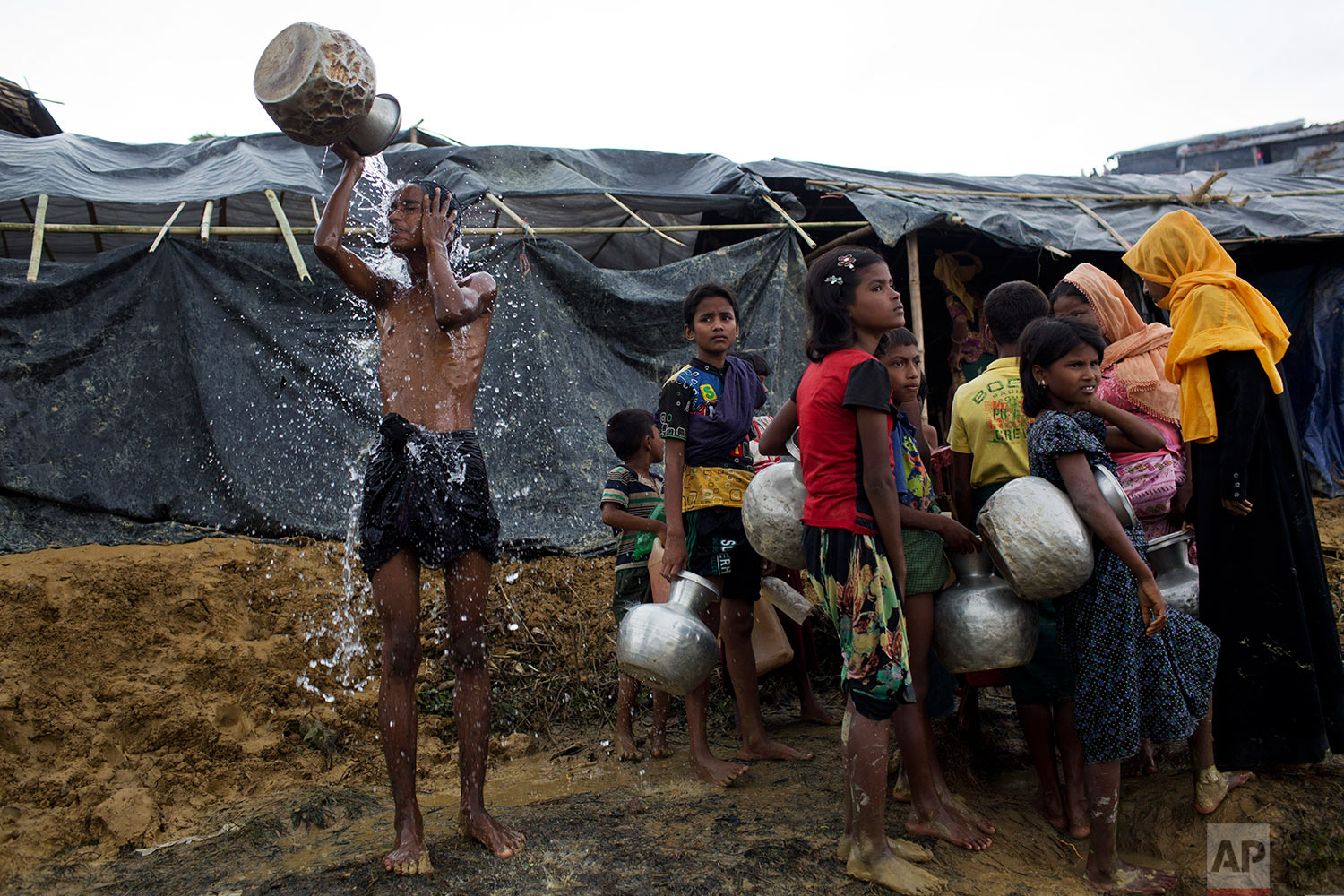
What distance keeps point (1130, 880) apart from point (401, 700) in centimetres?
194

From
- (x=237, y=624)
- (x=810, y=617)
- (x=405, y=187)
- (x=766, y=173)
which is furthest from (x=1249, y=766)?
(x=766, y=173)

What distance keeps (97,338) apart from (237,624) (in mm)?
1991

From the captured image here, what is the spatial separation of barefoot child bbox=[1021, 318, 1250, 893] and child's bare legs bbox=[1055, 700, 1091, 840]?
0.76 feet

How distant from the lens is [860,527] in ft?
7.62

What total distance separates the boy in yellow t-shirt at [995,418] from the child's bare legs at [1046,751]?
572mm

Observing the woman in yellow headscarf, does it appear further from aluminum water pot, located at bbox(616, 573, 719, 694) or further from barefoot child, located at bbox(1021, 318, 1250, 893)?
aluminum water pot, located at bbox(616, 573, 719, 694)

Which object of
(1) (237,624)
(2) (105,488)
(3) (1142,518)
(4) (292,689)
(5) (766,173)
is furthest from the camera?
(5) (766,173)

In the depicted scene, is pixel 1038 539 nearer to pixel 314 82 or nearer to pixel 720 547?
pixel 720 547

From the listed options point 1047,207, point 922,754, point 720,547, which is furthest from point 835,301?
point 1047,207

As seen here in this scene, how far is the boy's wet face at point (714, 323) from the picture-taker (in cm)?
319

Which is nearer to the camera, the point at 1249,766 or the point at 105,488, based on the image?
the point at 1249,766

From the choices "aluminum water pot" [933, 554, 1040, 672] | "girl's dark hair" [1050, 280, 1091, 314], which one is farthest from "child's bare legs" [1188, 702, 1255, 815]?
"girl's dark hair" [1050, 280, 1091, 314]

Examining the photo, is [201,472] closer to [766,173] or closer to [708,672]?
[708,672]

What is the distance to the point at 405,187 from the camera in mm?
2758
